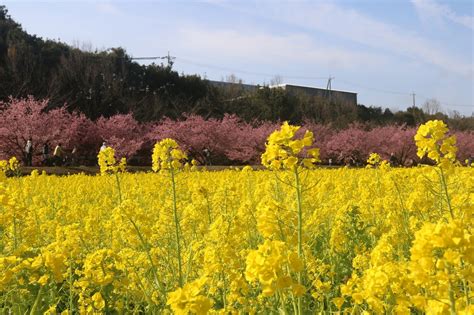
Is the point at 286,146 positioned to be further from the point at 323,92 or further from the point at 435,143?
the point at 323,92

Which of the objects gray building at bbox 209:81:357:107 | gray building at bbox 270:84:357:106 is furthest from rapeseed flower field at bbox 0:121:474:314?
gray building at bbox 270:84:357:106

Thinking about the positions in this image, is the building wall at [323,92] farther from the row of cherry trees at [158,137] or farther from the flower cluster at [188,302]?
the flower cluster at [188,302]

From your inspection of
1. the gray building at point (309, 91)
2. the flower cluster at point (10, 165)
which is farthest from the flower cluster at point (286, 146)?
the gray building at point (309, 91)

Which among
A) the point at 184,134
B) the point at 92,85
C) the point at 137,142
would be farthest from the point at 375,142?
the point at 92,85

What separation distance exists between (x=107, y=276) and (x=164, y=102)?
3016cm

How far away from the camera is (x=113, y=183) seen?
8891 millimetres

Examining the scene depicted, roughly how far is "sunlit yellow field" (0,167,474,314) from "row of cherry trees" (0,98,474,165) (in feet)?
46.4

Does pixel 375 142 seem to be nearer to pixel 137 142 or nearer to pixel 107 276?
pixel 137 142

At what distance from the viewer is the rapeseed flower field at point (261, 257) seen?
152 cm

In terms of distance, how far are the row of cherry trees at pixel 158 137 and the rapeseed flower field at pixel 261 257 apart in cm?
1432

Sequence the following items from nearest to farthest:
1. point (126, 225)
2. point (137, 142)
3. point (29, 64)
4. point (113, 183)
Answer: point (126, 225), point (113, 183), point (137, 142), point (29, 64)

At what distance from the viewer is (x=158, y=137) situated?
2386 cm

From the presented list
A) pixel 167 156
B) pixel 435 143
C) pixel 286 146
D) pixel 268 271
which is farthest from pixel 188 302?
pixel 167 156

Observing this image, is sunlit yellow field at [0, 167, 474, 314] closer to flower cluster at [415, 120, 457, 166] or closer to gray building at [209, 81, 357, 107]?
flower cluster at [415, 120, 457, 166]
